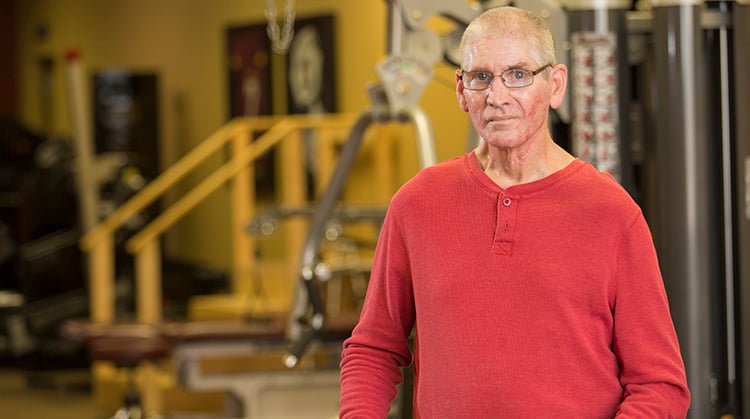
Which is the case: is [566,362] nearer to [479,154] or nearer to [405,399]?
[479,154]

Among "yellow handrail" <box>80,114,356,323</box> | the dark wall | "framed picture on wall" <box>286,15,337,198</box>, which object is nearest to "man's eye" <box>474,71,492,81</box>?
"yellow handrail" <box>80,114,356,323</box>

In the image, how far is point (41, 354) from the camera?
941cm

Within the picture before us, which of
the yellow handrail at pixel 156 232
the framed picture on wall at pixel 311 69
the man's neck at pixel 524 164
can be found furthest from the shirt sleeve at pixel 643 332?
the framed picture on wall at pixel 311 69

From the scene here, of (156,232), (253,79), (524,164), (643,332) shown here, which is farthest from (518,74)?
(253,79)

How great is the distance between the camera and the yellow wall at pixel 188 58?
8406mm

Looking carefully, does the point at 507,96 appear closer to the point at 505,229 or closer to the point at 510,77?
the point at 510,77

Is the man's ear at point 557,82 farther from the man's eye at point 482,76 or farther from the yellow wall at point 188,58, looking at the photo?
the yellow wall at point 188,58

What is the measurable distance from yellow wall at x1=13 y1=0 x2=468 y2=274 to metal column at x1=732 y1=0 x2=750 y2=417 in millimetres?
4033

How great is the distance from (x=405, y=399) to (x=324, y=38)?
19.7ft

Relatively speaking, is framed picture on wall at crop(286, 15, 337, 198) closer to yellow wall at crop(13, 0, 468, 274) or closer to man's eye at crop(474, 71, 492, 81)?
yellow wall at crop(13, 0, 468, 274)

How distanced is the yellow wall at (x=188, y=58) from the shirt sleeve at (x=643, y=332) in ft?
16.6

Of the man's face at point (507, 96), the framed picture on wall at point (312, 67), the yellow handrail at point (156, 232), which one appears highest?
the framed picture on wall at point (312, 67)

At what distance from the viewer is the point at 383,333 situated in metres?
2.00

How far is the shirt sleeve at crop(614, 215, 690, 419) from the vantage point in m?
1.83
